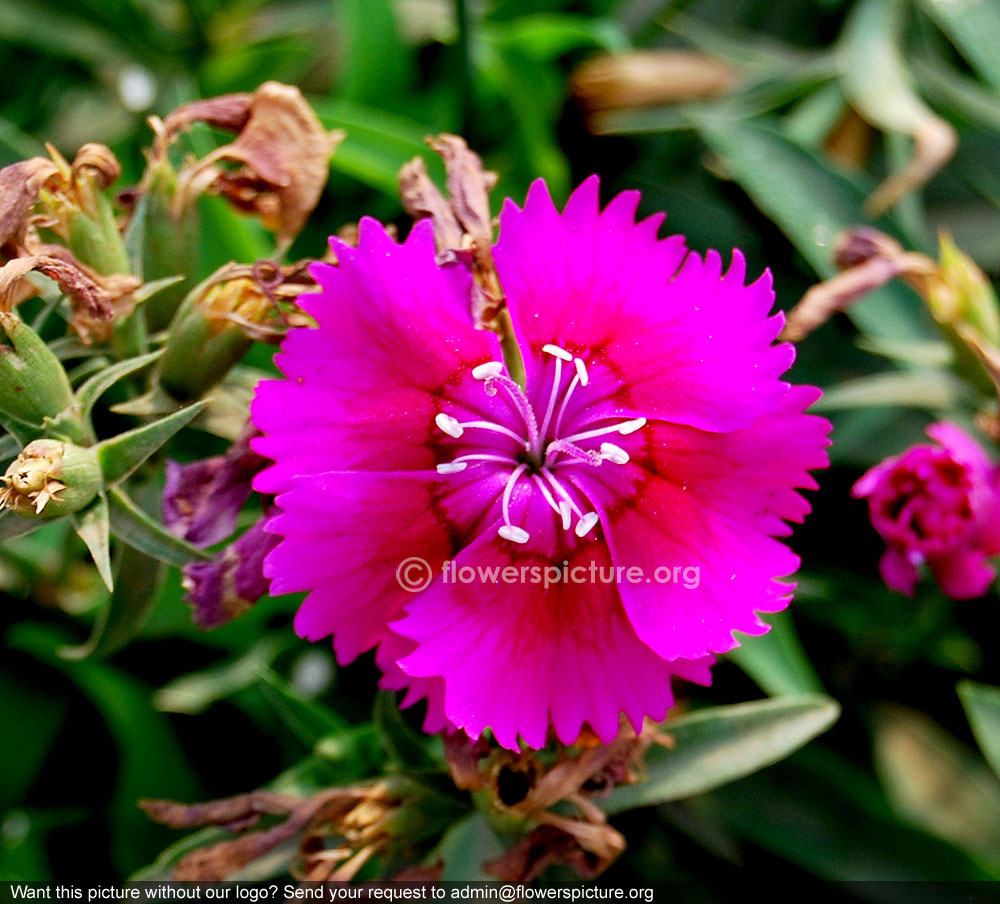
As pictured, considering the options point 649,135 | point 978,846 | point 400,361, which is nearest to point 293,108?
point 400,361

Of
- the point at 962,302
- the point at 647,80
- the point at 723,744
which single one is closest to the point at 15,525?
the point at 723,744

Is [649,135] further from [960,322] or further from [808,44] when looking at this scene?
[960,322]

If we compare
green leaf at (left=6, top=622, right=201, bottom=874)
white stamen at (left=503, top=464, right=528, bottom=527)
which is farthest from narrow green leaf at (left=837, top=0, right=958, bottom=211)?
green leaf at (left=6, top=622, right=201, bottom=874)

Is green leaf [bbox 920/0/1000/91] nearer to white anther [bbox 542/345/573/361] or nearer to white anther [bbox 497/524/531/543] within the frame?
white anther [bbox 542/345/573/361]

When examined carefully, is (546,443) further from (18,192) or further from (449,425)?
Result: (18,192)

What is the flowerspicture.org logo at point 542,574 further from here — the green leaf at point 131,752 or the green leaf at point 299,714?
the green leaf at point 131,752

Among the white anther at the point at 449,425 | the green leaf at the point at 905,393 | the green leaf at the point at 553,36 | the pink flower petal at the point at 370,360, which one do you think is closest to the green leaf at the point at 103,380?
the pink flower petal at the point at 370,360
